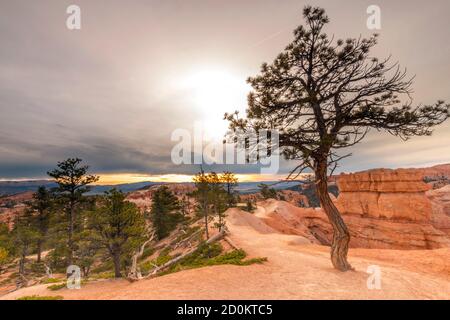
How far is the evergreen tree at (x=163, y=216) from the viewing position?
122 ft

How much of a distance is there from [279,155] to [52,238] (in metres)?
43.4

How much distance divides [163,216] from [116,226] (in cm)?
2089

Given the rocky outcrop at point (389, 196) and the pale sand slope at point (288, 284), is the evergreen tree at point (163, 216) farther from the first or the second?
the rocky outcrop at point (389, 196)

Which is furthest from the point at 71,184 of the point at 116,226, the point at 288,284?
the point at 288,284

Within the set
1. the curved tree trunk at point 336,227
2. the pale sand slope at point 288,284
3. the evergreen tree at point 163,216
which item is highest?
the curved tree trunk at point 336,227

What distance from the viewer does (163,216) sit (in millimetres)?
37719

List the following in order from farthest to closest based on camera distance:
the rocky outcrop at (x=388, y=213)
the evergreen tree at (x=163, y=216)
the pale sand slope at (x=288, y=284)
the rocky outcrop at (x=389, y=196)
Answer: the evergreen tree at (x=163, y=216) < the rocky outcrop at (x=389, y=196) < the rocky outcrop at (x=388, y=213) < the pale sand slope at (x=288, y=284)

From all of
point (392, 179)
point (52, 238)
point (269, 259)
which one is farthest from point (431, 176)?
point (52, 238)

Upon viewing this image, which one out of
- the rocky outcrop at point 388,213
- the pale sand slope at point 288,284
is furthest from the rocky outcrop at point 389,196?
the pale sand slope at point 288,284

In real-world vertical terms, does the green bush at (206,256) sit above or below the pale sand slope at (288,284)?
below

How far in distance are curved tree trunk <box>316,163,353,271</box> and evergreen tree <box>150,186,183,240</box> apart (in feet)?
108

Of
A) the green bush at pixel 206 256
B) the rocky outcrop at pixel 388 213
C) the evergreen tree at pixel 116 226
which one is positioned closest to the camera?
the green bush at pixel 206 256

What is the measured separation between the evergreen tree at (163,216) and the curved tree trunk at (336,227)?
108 feet
